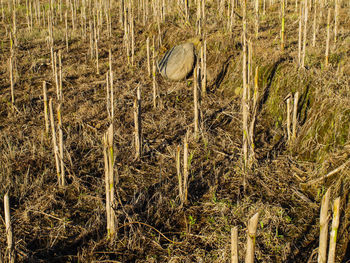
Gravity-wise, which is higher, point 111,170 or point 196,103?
point 196,103

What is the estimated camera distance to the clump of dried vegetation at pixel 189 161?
2816mm

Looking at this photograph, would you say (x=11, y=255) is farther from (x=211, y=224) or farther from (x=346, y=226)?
(x=346, y=226)

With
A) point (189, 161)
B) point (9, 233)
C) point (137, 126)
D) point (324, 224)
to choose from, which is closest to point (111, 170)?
point (9, 233)

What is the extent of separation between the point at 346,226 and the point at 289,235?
46cm

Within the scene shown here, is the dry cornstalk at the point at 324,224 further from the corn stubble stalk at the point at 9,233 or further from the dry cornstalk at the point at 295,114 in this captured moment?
the dry cornstalk at the point at 295,114

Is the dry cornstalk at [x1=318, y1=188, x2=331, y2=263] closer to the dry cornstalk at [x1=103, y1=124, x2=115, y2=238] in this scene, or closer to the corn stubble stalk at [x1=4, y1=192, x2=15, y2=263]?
the dry cornstalk at [x1=103, y1=124, x2=115, y2=238]

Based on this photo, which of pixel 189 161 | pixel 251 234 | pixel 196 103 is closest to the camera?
pixel 251 234

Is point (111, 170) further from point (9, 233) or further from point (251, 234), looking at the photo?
point (251, 234)

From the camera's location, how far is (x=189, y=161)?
3561 millimetres

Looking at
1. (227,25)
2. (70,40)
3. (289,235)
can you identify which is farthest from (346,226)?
(70,40)

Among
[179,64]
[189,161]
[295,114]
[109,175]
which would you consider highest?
[179,64]

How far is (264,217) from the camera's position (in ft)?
9.95

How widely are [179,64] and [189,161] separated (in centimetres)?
315

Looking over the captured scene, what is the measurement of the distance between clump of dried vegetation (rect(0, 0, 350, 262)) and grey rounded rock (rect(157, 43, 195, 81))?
0.30 meters
